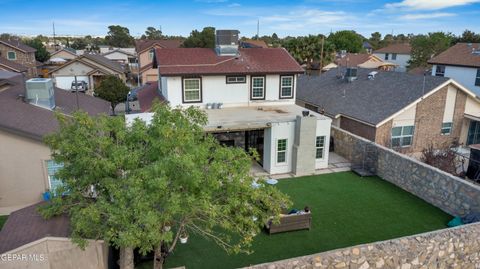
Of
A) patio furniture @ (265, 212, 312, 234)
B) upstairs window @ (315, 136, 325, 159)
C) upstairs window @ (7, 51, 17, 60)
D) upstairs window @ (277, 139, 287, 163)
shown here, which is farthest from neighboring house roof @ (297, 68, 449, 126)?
upstairs window @ (7, 51, 17, 60)

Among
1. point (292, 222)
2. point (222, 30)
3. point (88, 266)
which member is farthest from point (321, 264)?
point (222, 30)

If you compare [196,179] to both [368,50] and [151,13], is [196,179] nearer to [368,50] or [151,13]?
[151,13]

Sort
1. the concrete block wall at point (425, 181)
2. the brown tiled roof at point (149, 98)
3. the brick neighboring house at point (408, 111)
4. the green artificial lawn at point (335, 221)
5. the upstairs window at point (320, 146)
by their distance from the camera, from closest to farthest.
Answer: the green artificial lawn at point (335, 221), the concrete block wall at point (425, 181), the upstairs window at point (320, 146), the brick neighboring house at point (408, 111), the brown tiled roof at point (149, 98)

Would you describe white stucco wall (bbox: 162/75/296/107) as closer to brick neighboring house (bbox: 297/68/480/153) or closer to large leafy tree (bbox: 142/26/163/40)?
brick neighboring house (bbox: 297/68/480/153)

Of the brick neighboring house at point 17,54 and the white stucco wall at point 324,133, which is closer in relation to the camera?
the white stucco wall at point 324,133

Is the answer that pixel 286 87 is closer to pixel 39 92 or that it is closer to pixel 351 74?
pixel 351 74

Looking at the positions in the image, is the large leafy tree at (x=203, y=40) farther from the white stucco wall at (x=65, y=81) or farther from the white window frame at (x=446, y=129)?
the white window frame at (x=446, y=129)

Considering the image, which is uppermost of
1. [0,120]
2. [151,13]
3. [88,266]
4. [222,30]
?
[151,13]

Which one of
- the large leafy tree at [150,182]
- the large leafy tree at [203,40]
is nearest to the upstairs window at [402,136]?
the large leafy tree at [150,182]
